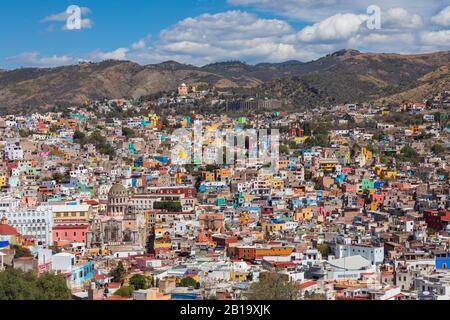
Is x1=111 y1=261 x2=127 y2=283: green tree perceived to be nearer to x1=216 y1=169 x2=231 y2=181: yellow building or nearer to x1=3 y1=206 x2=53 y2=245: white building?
x1=3 y1=206 x2=53 y2=245: white building

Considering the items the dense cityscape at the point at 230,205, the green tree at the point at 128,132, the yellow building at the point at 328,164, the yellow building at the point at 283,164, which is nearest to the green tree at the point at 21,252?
the dense cityscape at the point at 230,205

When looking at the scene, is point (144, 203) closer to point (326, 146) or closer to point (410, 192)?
point (410, 192)

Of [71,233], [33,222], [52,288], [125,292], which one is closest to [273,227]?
[71,233]

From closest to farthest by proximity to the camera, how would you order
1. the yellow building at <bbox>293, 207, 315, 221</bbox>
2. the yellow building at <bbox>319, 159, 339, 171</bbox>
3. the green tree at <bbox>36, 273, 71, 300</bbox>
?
1. the green tree at <bbox>36, 273, 71, 300</bbox>
2. the yellow building at <bbox>293, 207, 315, 221</bbox>
3. the yellow building at <bbox>319, 159, 339, 171</bbox>

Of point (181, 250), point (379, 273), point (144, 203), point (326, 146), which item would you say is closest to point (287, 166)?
point (326, 146)

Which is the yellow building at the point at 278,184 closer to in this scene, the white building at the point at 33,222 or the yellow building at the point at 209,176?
the yellow building at the point at 209,176

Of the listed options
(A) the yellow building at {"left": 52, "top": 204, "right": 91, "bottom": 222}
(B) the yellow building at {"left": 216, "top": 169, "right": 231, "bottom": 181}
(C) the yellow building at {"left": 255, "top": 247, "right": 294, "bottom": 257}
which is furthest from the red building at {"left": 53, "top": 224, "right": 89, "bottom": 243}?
(B) the yellow building at {"left": 216, "top": 169, "right": 231, "bottom": 181}
